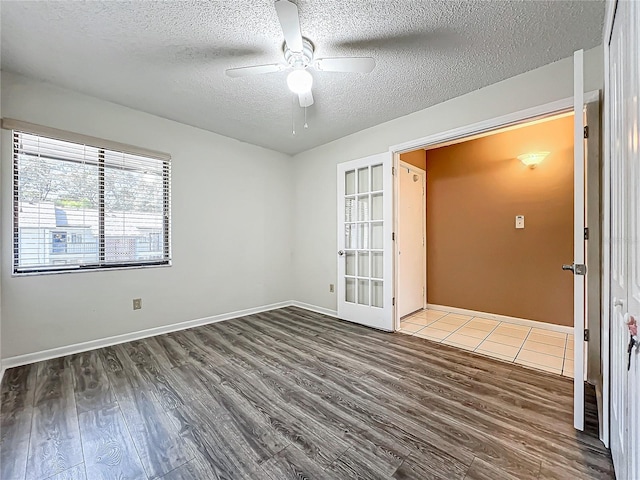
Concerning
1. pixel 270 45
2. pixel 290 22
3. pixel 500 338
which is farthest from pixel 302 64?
pixel 500 338

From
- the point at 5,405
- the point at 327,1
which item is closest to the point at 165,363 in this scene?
the point at 5,405

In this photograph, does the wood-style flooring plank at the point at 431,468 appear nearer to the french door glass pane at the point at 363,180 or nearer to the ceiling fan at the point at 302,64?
the ceiling fan at the point at 302,64

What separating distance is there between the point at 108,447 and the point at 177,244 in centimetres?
223

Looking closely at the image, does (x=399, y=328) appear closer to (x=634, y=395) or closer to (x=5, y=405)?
(x=634, y=395)

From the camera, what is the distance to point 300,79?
1993mm

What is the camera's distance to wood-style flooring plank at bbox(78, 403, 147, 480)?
50.4 inches

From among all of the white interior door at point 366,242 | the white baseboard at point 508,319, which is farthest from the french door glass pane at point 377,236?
the white baseboard at point 508,319

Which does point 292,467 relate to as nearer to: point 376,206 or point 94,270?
point 94,270

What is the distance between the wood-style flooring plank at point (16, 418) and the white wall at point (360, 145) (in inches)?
121

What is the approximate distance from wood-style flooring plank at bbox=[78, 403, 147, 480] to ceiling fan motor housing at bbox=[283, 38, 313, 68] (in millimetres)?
2584

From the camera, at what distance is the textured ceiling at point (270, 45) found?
5.48 ft

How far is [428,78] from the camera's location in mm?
2398

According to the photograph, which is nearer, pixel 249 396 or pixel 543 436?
pixel 543 436

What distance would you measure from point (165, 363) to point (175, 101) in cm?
259
